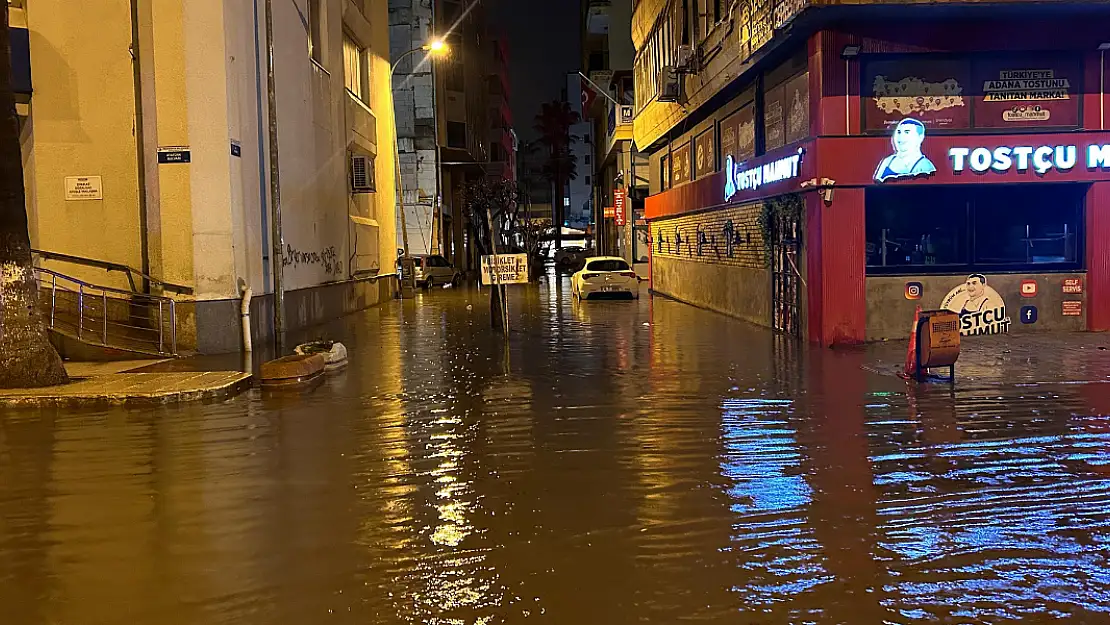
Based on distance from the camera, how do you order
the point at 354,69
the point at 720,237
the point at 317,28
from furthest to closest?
the point at 354,69
the point at 317,28
the point at 720,237

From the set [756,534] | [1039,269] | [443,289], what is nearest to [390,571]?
[756,534]

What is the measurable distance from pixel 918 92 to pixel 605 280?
57.9 ft

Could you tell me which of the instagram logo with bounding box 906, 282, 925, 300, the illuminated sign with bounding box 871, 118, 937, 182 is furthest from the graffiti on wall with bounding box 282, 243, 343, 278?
the instagram logo with bounding box 906, 282, 925, 300

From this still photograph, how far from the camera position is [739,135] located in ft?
83.3

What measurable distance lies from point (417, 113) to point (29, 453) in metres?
54.4

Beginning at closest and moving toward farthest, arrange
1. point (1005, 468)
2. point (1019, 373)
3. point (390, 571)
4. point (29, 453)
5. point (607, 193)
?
1. point (390, 571)
2. point (1005, 468)
3. point (29, 453)
4. point (1019, 373)
5. point (607, 193)

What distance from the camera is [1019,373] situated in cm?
1437

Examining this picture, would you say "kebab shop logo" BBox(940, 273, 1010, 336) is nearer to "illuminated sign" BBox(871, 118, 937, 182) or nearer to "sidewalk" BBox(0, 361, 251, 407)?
"illuminated sign" BBox(871, 118, 937, 182)

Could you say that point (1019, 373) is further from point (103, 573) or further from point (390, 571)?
point (103, 573)

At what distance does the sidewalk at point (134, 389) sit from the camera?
13430 millimetres

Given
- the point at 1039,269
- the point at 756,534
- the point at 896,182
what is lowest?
the point at 756,534

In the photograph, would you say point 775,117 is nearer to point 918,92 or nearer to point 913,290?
point 918,92

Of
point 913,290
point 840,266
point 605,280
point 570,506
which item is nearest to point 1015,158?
point 913,290

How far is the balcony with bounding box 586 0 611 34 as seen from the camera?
6725 cm
